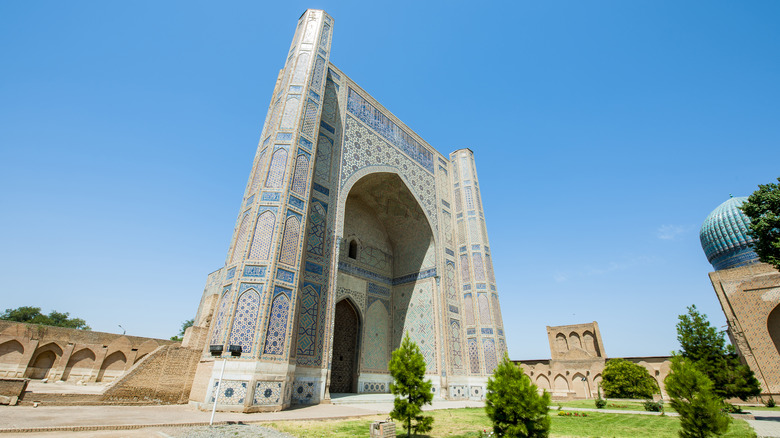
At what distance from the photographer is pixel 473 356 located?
37.3ft

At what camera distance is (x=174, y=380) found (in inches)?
255

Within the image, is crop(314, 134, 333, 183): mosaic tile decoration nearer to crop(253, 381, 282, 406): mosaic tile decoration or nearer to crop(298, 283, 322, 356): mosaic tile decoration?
crop(298, 283, 322, 356): mosaic tile decoration

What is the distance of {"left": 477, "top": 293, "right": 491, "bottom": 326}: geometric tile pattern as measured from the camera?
461 inches

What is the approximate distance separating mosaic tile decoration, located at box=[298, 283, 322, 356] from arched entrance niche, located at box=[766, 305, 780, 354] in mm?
18191

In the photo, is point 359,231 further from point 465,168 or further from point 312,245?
point 465,168

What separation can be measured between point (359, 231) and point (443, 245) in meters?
3.07

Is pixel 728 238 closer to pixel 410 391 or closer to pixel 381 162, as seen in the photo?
pixel 381 162

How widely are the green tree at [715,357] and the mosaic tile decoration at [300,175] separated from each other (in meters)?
10.3

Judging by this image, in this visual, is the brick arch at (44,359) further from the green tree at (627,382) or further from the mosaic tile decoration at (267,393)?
the green tree at (627,382)

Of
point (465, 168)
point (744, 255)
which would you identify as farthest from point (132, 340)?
point (744, 255)

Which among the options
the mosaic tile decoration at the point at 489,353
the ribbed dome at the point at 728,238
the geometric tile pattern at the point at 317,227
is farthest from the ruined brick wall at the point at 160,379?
the ribbed dome at the point at 728,238

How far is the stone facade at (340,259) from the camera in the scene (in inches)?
251

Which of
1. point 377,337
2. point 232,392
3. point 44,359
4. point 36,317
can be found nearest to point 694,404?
point 232,392

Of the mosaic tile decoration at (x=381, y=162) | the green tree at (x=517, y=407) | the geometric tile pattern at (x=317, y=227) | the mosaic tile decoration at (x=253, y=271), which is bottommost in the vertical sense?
the green tree at (x=517, y=407)
